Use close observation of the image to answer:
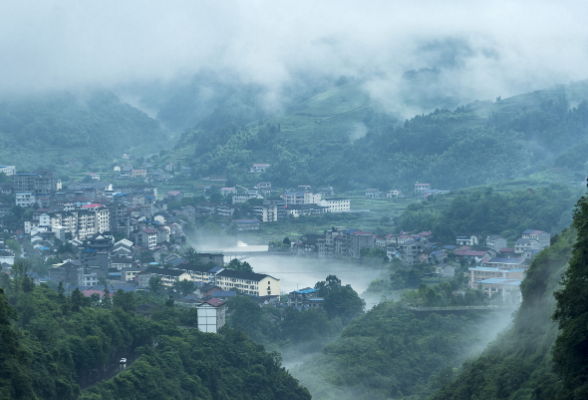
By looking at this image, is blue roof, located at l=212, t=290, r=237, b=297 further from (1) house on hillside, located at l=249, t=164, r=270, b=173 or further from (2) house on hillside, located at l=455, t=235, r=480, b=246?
(1) house on hillside, located at l=249, t=164, r=270, b=173

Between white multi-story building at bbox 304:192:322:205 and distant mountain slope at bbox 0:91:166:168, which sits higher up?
distant mountain slope at bbox 0:91:166:168

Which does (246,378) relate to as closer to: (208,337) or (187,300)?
(208,337)

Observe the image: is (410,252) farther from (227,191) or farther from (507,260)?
(227,191)

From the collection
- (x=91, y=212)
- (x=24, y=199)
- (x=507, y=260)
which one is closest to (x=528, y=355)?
(x=507, y=260)

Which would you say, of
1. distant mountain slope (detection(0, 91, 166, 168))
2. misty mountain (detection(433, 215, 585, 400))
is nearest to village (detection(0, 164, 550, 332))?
misty mountain (detection(433, 215, 585, 400))

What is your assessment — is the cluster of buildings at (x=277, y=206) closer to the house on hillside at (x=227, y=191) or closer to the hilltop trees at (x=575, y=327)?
the house on hillside at (x=227, y=191)

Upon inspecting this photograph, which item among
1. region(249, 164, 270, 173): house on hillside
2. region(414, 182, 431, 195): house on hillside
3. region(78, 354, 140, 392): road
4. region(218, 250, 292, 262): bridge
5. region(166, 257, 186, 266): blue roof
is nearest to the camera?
region(78, 354, 140, 392): road

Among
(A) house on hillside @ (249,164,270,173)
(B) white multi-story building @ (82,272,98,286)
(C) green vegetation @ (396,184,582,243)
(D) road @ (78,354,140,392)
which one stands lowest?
(D) road @ (78,354,140,392)

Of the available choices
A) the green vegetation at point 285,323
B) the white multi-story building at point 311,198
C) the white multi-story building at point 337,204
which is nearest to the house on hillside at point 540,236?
the green vegetation at point 285,323
